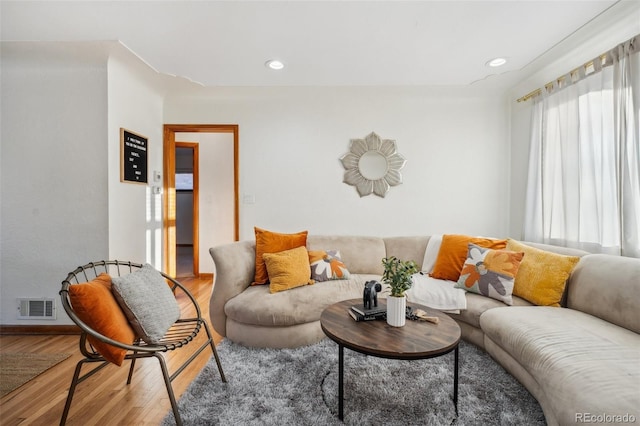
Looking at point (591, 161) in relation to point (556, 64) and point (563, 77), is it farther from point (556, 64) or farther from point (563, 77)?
point (556, 64)

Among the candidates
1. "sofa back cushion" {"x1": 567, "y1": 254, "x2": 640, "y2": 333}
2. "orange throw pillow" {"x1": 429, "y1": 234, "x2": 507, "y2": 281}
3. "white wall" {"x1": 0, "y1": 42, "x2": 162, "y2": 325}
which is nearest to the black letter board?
"white wall" {"x1": 0, "y1": 42, "x2": 162, "y2": 325}

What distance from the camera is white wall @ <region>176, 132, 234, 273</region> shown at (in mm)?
4457

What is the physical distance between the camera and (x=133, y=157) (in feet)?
9.42

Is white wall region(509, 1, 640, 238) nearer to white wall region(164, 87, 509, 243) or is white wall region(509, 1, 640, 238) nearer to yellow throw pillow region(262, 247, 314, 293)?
white wall region(164, 87, 509, 243)

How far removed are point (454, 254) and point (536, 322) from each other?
999mm

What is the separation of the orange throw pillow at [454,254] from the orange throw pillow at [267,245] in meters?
1.33

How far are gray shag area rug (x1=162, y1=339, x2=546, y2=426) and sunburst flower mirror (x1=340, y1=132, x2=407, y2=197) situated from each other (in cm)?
188

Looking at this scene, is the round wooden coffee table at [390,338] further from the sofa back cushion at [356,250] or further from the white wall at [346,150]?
the white wall at [346,150]

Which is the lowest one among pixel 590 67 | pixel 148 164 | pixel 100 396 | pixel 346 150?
pixel 100 396

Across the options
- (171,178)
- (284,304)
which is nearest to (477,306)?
(284,304)

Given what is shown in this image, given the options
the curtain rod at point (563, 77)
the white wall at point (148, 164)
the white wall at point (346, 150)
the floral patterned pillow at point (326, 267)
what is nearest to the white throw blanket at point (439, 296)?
the floral patterned pillow at point (326, 267)

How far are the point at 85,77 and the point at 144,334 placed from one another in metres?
2.45

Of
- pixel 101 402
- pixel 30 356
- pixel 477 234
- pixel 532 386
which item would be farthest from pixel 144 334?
pixel 477 234

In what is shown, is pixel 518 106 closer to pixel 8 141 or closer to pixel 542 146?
pixel 542 146
